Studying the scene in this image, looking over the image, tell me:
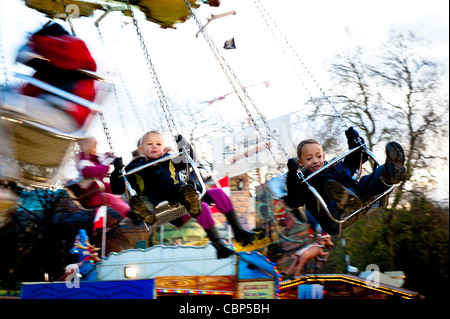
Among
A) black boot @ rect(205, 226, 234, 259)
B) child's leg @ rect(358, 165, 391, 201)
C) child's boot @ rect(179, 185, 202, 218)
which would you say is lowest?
black boot @ rect(205, 226, 234, 259)

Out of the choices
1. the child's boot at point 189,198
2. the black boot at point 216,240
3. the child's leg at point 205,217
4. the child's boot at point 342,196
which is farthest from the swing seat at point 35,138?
the child's boot at point 342,196

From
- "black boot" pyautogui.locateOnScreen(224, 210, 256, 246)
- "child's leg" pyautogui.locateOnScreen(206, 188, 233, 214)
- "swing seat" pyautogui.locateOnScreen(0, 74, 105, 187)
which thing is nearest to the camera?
"swing seat" pyautogui.locateOnScreen(0, 74, 105, 187)

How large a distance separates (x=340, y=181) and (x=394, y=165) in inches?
22.0

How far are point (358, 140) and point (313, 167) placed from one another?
472 millimetres

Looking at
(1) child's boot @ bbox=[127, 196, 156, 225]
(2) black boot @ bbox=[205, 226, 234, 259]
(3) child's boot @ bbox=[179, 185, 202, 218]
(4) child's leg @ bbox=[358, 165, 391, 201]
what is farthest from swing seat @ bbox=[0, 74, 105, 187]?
(4) child's leg @ bbox=[358, 165, 391, 201]

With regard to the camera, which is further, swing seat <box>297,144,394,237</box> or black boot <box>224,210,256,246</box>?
black boot <box>224,210,256,246</box>

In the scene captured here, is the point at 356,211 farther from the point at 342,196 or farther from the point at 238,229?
the point at 238,229

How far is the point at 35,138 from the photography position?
142 inches

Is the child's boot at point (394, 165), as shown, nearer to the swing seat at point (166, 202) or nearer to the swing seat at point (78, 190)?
the swing seat at point (166, 202)

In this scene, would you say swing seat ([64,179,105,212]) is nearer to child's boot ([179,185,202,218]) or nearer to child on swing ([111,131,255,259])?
child on swing ([111,131,255,259])

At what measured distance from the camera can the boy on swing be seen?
3686mm

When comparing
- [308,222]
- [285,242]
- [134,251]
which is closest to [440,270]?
[285,242]

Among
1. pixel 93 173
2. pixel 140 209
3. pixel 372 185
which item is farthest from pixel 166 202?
pixel 372 185

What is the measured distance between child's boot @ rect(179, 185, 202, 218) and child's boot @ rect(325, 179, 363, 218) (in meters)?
0.99
